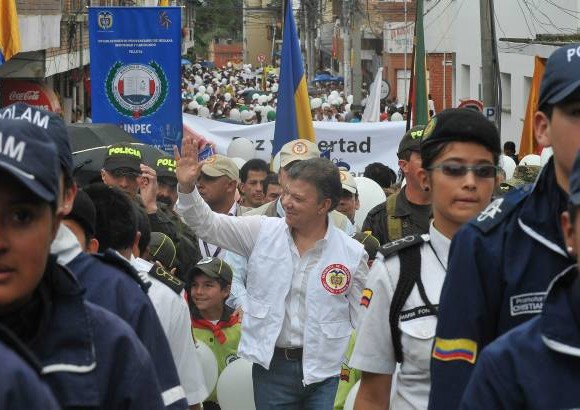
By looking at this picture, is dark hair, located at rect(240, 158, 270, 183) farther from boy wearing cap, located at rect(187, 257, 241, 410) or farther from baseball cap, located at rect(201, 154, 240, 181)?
boy wearing cap, located at rect(187, 257, 241, 410)

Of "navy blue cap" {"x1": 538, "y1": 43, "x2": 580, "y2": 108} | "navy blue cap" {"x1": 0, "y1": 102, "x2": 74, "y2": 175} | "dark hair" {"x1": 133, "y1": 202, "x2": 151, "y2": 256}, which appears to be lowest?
"dark hair" {"x1": 133, "y1": 202, "x2": 151, "y2": 256}

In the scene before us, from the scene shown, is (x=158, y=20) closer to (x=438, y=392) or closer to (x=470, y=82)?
(x=438, y=392)

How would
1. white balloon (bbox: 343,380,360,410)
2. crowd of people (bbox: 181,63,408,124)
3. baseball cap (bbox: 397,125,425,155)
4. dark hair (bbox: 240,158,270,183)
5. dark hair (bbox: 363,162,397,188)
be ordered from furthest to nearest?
crowd of people (bbox: 181,63,408,124), dark hair (bbox: 363,162,397,188), dark hair (bbox: 240,158,270,183), baseball cap (bbox: 397,125,425,155), white balloon (bbox: 343,380,360,410)

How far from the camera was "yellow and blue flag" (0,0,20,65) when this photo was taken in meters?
14.0

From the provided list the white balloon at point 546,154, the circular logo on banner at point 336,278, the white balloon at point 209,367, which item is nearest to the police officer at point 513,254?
the white balloon at point 546,154

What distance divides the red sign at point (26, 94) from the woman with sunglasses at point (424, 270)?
879 inches

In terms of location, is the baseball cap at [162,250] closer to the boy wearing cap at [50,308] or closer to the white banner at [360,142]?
the boy wearing cap at [50,308]

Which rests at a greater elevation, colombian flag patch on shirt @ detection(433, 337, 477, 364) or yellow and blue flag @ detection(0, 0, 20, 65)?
yellow and blue flag @ detection(0, 0, 20, 65)

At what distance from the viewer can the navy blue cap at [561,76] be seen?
3320mm

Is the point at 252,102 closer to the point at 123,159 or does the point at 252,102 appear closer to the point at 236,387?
the point at 123,159

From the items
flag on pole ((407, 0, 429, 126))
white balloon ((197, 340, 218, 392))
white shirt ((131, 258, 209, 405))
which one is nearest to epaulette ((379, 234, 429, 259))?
white shirt ((131, 258, 209, 405))

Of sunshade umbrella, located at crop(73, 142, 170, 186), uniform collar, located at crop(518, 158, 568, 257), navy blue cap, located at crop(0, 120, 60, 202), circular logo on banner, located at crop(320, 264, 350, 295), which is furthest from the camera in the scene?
sunshade umbrella, located at crop(73, 142, 170, 186)

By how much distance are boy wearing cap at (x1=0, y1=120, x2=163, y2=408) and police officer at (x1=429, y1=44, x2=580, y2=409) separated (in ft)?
2.96

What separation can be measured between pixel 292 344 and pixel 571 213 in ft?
14.7
